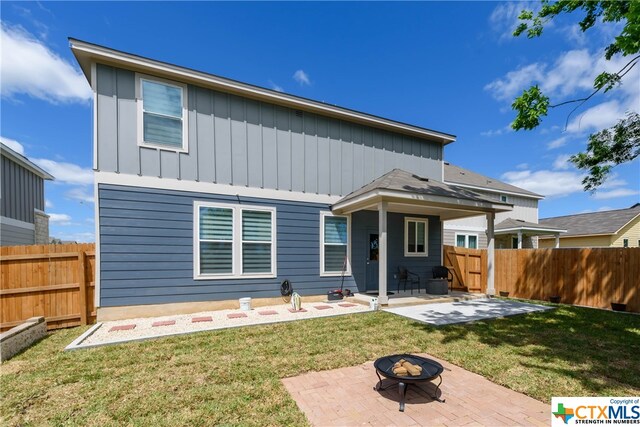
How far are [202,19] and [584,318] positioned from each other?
13.3 meters

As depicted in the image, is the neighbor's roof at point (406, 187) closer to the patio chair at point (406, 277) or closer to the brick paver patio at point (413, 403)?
the patio chair at point (406, 277)

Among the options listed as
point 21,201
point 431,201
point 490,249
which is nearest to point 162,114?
point 431,201

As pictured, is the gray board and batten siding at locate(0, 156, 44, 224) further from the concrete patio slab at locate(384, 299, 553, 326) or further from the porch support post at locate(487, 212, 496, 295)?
the porch support post at locate(487, 212, 496, 295)

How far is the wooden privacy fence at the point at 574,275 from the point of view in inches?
308

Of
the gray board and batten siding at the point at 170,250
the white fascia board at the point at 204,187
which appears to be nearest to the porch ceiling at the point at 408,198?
the white fascia board at the point at 204,187

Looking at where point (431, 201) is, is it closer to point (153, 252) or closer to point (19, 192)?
point (153, 252)

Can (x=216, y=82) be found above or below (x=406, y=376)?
above

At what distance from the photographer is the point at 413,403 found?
2.90m

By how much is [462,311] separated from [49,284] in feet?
31.7

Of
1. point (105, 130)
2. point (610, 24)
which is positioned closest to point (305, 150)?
point (105, 130)

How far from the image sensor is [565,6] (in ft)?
21.8

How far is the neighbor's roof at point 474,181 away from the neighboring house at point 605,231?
6242 mm

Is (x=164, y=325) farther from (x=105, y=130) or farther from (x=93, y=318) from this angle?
(x=105, y=130)

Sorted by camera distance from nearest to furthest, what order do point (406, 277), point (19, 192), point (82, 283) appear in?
point (82, 283) < point (406, 277) < point (19, 192)
